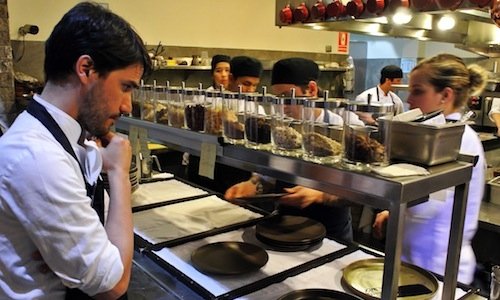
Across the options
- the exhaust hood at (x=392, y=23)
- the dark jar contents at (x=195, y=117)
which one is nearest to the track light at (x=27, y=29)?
the exhaust hood at (x=392, y=23)

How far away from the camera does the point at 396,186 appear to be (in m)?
0.89

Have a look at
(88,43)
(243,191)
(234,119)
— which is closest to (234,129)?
(234,119)

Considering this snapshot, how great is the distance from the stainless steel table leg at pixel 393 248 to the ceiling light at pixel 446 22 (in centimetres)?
227

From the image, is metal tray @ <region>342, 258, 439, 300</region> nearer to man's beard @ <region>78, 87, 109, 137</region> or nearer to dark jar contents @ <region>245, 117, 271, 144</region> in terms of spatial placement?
dark jar contents @ <region>245, 117, 271, 144</region>

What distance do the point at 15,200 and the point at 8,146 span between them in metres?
0.11

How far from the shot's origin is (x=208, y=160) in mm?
1391

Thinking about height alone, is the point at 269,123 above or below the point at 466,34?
below

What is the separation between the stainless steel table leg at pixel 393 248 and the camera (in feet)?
2.96

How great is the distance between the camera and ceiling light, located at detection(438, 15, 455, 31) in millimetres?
2786

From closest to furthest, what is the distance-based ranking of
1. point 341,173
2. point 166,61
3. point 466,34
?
point 341,173, point 466,34, point 166,61

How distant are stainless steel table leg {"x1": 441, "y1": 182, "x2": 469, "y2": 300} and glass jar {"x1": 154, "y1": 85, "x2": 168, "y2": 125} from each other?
41.7 inches

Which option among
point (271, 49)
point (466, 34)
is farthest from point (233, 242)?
point (271, 49)

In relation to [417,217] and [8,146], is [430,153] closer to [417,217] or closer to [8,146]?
[417,217]

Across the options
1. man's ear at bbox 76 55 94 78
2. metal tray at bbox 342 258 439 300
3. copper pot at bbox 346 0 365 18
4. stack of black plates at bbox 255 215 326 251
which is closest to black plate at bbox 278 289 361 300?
metal tray at bbox 342 258 439 300
